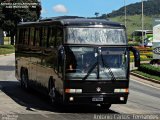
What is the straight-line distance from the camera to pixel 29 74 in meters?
21.9

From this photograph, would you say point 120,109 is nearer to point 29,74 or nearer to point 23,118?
point 23,118

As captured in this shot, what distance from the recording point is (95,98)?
52.0 feet

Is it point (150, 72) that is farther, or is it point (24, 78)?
point (150, 72)

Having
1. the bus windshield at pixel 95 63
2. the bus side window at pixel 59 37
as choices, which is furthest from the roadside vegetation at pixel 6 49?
the bus windshield at pixel 95 63

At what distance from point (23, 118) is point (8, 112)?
1.41 metres

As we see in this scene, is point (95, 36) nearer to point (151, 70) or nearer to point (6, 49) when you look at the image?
point (151, 70)

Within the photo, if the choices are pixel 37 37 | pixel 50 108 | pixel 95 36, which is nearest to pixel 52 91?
pixel 50 108

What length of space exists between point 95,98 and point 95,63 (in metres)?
1.07

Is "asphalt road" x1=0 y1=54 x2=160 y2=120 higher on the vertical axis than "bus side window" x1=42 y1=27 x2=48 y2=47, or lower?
lower

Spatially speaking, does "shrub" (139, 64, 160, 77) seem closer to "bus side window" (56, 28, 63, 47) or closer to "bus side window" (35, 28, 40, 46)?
"bus side window" (35, 28, 40, 46)

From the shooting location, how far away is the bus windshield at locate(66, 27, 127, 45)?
633 inches

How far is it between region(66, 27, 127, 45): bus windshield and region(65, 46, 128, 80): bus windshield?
0.81ft

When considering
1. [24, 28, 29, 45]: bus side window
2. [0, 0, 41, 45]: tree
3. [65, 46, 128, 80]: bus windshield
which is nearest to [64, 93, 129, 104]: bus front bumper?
[65, 46, 128, 80]: bus windshield

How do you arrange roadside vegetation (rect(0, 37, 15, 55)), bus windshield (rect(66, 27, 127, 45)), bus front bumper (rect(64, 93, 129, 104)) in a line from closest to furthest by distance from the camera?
bus front bumper (rect(64, 93, 129, 104)) < bus windshield (rect(66, 27, 127, 45)) < roadside vegetation (rect(0, 37, 15, 55))
